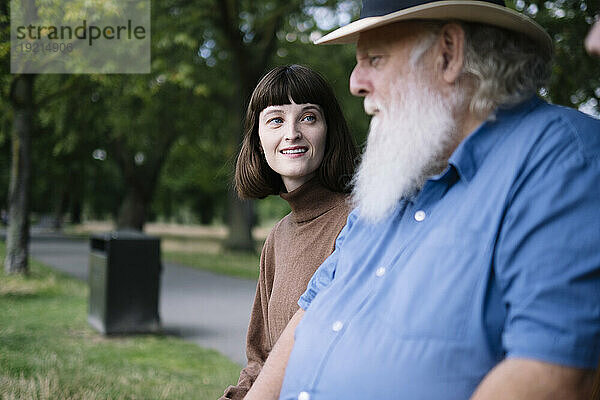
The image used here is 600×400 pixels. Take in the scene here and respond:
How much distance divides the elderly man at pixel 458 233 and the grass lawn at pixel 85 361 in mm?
2945

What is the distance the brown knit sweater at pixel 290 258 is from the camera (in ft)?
8.96

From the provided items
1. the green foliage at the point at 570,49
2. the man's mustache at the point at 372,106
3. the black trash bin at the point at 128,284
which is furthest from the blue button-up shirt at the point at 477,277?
the black trash bin at the point at 128,284

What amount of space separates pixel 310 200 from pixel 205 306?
25.8ft

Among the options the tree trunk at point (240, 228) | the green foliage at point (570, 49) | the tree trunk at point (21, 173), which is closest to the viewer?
the green foliage at point (570, 49)

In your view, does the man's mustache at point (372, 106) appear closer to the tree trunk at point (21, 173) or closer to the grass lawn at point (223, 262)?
the tree trunk at point (21, 173)

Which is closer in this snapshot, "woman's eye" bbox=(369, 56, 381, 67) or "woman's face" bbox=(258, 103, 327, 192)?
"woman's eye" bbox=(369, 56, 381, 67)

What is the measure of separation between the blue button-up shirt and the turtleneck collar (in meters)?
0.87

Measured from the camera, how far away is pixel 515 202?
164 centimetres

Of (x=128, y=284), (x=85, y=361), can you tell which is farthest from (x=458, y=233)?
(x=128, y=284)

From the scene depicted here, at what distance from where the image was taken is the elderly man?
151 centimetres

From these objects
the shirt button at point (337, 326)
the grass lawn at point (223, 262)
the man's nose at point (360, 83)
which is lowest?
the grass lawn at point (223, 262)

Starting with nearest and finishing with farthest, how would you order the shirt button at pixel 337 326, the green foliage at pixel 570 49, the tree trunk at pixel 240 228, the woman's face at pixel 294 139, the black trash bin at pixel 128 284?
the shirt button at pixel 337 326
the woman's face at pixel 294 139
the green foliage at pixel 570 49
the black trash bin at pixel 128 284
the tree trunk at pixel 240 228

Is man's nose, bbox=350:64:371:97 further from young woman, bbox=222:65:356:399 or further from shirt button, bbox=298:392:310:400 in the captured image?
shirt button, bbox=298:392:310:400

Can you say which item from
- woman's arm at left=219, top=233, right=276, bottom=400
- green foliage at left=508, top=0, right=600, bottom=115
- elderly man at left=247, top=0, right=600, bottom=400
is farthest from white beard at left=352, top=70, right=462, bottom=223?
green foliage at left=508, top=0, right=600, bottom=115
